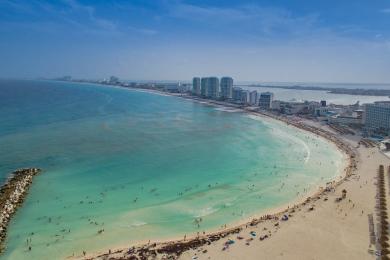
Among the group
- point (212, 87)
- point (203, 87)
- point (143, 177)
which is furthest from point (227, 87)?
point (143, 177)

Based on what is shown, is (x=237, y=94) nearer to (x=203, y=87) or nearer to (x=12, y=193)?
(x=203, y=87)

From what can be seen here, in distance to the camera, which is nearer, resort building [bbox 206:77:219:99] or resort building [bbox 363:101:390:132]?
resort building [bbox 363:101:390:132]

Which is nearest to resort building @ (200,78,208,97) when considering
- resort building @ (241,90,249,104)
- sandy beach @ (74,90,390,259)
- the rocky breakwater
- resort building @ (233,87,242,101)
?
resort building @ (233,87,242,101)

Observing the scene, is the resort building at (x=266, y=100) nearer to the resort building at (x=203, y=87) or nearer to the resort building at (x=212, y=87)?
the resort building at (x=212, y=87)

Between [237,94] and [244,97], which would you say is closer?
[244,97]

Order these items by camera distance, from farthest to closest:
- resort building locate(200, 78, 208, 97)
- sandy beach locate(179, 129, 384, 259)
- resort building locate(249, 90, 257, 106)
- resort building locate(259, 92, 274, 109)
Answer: resort building locate(200, 78, 208, 97)
resort building locate(249, 90, 257, 106)
resort building locate(259, 92, 274, 109)
sandy beach locate(179, 129, 384, 259)

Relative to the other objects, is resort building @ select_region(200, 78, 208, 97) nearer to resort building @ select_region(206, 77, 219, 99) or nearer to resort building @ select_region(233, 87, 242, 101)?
resort building @ select_region(206, 77, 219, 99)

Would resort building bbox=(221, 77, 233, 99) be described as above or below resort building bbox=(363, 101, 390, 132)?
above

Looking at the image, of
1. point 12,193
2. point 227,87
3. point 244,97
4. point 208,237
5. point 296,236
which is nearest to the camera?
point 296,236
